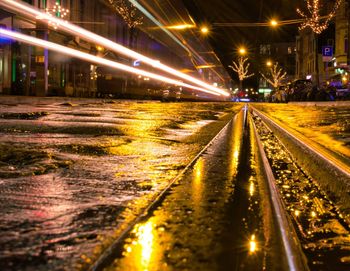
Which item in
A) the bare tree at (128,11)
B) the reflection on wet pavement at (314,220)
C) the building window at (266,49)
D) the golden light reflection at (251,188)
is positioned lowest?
the reflection on wet pavement at (314,220)

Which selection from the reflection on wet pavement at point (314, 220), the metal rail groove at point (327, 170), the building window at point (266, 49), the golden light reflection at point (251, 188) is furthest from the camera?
the building window at point (266, 49)

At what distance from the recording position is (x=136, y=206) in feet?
7.89

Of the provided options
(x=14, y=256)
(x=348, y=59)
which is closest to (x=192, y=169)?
(x=14, y=256)

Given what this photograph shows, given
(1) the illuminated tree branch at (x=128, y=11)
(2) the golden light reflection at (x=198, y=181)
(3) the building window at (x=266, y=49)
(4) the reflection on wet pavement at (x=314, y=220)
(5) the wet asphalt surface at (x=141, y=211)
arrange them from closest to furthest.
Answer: (5) the wet asphalt surface at (x=141, y=211) < (4) the reflection on wet pavement at (x=314, y=220) < (2) the golden light reflection at (x=198, y=181) < (1) the illuminated tree branch at (x=128, y=11) < (3) the building window at (x=266, y=49)

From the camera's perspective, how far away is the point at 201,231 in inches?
79.7

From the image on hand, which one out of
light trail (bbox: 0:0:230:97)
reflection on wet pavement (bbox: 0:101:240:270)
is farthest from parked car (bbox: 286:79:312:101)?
reflection on wet pavement (bbox: 0:101:240:270)

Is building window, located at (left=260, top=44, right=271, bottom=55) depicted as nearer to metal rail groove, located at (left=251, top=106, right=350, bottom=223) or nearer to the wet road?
metal rail groove, located at (left=251, top=106, right=350, bottom=223)

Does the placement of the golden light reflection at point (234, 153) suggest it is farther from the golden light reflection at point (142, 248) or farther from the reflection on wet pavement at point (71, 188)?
the golden light reflection at point (142, 248)

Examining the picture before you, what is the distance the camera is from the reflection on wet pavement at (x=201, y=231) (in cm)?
164

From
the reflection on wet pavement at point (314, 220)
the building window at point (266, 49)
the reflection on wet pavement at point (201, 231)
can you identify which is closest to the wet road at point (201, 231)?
the reflection on wet pavement at point (201, 231)

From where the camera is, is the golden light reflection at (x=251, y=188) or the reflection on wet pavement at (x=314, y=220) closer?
the reflection on wet pavement at (x=314, y=220)

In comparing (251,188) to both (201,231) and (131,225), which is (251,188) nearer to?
(201,231)

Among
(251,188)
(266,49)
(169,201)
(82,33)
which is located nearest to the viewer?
(169,201)

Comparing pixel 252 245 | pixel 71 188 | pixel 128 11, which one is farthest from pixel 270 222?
pixel 128 11
